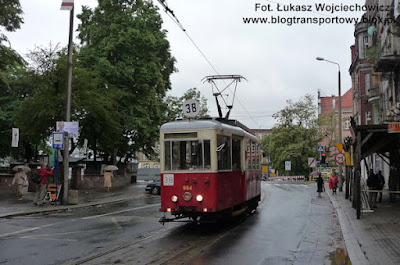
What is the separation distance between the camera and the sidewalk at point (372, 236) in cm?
836

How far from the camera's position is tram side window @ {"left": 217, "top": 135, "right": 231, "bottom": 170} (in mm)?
11945

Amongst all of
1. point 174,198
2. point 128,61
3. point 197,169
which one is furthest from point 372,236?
point 128,61

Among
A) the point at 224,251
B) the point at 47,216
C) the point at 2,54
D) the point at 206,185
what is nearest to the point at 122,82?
the point at 2,54

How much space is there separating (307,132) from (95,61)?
116 feet

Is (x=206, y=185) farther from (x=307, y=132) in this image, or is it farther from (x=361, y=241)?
(x=307, y=132)

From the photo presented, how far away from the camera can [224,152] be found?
Answer: 1231 centimetres

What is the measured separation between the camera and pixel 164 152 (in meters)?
12.3

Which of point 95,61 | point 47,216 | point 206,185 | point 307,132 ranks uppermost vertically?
point 95,61

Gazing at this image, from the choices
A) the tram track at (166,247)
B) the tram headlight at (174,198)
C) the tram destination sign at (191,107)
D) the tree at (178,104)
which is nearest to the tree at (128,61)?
the tree at (178,104)

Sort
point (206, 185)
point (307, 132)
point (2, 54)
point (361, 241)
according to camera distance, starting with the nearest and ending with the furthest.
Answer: point (361, 241) < point (206, 185) < point (2, 54) < point (307, 132)

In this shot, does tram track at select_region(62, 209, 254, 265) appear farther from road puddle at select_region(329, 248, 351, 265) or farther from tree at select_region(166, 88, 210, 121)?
tree at select_region(166, 88, 210, 121)

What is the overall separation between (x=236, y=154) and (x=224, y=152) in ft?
3.64

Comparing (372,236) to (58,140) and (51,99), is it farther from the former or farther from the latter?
(51,99)

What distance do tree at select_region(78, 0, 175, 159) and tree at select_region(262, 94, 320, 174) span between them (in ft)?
90.2
